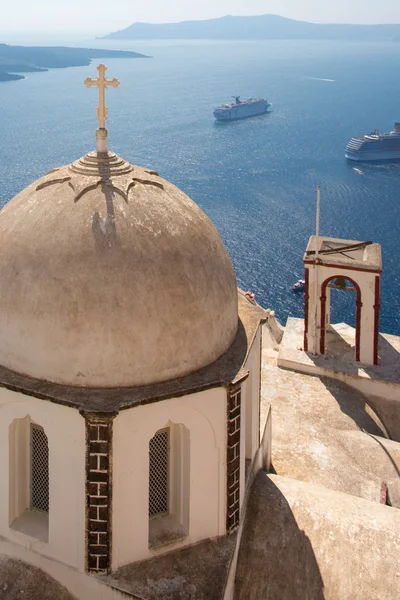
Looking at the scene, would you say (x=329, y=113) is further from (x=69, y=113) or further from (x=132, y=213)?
(x=132, y=213)

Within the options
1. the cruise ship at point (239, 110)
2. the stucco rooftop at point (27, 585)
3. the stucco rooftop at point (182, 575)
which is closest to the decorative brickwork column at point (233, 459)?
the stucco rooftop at point (182, 575)

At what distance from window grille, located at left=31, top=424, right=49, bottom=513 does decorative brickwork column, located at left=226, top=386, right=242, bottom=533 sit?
265cm

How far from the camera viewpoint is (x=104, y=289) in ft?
27.4

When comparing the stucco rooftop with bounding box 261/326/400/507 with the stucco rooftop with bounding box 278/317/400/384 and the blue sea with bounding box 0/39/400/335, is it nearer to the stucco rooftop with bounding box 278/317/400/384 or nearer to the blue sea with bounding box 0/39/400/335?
the stucco rooftop with bounding box 278/317/400/384

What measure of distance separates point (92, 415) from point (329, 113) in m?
117

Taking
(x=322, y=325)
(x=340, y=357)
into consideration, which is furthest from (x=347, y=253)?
(x=340, y=357)

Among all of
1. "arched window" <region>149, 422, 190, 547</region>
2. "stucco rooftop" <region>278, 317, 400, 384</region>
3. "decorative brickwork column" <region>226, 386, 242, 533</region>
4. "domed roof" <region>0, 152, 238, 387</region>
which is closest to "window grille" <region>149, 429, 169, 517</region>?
"arched window" <region>149, 422, 190, 547</region>

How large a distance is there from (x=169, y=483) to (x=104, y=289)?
322 centimetres

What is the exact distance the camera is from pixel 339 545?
10.4m

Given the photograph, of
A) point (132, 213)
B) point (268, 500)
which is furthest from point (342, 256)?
point (132, 213)

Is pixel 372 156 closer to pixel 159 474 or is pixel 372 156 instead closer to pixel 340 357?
pixel 340 357

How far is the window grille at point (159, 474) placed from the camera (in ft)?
30.6

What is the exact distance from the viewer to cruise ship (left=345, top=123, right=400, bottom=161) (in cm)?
8124

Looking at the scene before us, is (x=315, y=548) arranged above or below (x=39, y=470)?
below
